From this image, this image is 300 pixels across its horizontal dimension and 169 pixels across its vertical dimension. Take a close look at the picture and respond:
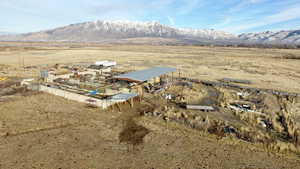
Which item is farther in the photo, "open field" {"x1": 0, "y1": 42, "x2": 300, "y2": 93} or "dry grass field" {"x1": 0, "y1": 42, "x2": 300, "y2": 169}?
"open field" {"x1": 0, "y1": 42, "x2": 300, "y2": 93}

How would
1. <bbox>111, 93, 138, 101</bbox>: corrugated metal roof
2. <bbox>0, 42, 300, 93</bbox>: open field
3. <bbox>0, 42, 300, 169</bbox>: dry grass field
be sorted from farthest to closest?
<bbox>0, 42, 300, 93</bbox>: open field
<bbox>111, 93, 138, 101</bbox>: corrugated metal roof
<bbox>0, 42, 300, 169</bbox>: dry grass field

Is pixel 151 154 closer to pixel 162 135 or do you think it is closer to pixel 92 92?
pixel 162 135

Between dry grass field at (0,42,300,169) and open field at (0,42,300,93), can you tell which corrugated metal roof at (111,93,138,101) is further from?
open field at (0,42,300,93)

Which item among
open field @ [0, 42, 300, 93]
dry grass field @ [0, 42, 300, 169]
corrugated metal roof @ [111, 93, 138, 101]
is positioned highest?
open field @ [0, 42, 300, 93]

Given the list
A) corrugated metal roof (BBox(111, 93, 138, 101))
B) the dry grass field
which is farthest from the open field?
the dry grass field

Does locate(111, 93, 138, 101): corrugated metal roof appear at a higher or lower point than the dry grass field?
higher

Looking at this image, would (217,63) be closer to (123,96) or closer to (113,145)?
(123,96)

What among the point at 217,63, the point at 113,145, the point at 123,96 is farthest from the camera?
the point at 217,63

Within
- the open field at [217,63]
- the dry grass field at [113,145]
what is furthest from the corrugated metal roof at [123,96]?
the open field at [217,63]

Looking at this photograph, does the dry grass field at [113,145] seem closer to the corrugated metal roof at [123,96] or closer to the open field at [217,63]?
the corrugated metal roof at [123,96]

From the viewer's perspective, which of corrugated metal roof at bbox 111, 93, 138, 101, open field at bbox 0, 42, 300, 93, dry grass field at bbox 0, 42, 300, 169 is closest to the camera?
dry grass field at bbox 0, 42, 300, 169

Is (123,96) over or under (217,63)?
under

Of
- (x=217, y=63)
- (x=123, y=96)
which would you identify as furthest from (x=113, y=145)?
(x=217, y=63)
